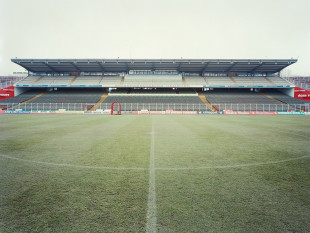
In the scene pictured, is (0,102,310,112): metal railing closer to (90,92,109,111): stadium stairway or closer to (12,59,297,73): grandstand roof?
(90,92,109,111): stadium stairway

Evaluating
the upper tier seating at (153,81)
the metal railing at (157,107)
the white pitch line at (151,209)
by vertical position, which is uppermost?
the upper tier seating at (153,81)

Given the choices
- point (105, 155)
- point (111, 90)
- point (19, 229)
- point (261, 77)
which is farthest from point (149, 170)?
point (261, 77)

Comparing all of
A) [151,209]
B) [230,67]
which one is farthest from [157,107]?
[151,209]

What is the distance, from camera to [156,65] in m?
48.9

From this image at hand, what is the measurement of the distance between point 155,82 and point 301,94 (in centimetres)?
3705

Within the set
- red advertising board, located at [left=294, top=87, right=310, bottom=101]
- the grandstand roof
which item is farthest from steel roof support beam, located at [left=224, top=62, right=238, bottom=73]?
red advertising board, located at [left=294, top=87, right=310, bottom=101]

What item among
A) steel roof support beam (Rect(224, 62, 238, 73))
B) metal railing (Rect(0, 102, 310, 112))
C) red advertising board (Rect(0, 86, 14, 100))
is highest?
steel roof support beam (Rect(224, 62, 238, 73))

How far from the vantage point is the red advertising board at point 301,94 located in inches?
1805

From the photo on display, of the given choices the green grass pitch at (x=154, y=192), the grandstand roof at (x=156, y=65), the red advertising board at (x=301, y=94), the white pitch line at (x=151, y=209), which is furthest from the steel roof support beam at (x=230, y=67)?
the white pitch line at (x=151, y=209)

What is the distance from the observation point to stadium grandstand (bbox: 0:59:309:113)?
43938mm

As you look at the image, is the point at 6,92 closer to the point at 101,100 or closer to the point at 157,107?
A: the point at 101,100

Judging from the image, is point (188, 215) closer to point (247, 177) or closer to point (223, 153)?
point (247, 177)

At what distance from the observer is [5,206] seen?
2887 millimetres

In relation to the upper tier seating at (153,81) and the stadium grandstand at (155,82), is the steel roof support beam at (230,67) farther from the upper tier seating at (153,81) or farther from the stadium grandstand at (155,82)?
the upper tier seating at (153,81)
